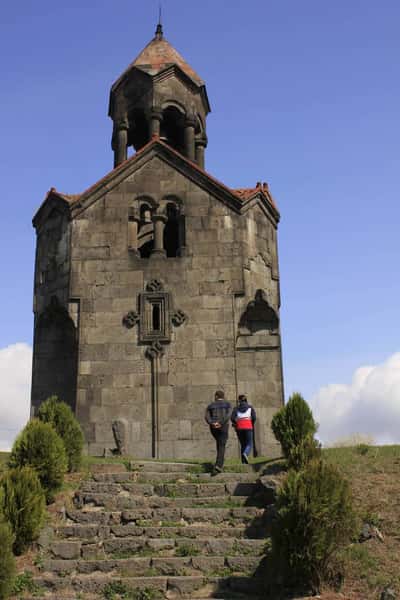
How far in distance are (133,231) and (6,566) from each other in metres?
9.62

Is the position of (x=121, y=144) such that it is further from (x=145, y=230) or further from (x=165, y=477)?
(x=165, y=477)

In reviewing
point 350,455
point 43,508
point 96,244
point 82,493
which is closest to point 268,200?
point 96,244

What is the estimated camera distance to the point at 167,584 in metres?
7.88

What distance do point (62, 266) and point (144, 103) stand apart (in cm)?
504

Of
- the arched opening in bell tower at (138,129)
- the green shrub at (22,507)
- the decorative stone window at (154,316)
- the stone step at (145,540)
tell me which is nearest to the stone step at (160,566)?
the stone step at (145,540)

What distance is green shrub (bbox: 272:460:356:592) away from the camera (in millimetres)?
7320

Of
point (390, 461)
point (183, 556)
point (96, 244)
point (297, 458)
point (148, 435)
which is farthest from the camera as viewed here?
point (96, 244)

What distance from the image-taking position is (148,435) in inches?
566

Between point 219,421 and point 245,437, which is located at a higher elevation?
point 219,421

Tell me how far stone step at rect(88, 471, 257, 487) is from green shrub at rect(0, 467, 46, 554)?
207 cm

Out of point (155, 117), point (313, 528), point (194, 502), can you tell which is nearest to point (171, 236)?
point (155, 117)

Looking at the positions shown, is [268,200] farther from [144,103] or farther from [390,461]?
[390,461]

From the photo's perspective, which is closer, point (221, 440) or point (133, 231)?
point (221, 440)

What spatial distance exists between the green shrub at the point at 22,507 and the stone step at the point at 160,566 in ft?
1.34
